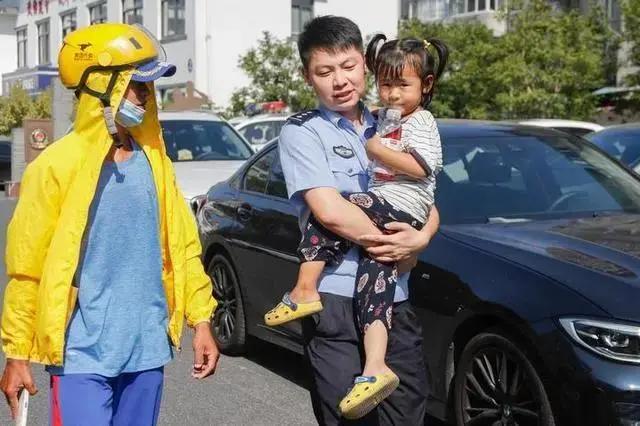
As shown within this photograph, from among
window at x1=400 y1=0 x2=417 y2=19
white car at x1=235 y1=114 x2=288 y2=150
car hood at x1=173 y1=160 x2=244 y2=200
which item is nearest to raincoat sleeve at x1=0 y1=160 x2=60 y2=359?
car hood at x1=173 y1=160 x2=244 y2=200

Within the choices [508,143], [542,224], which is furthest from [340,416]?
[508,143]

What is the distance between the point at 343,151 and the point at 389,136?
16cm

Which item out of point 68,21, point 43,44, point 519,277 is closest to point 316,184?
point 519,277

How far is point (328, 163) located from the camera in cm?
304

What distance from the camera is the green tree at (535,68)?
24.7 metres

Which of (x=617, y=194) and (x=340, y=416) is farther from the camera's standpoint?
(x=617, y=194)

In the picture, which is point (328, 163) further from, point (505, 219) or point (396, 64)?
point (505, 219)

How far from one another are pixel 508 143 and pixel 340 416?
281 centimetres

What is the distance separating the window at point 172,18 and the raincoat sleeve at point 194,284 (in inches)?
1296

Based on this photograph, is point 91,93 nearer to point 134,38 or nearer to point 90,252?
point 134,38

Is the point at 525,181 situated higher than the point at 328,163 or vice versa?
the point at 328,163

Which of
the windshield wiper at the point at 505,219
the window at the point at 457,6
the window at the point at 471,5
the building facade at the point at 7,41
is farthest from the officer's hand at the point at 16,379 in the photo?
the building facade at the point at 7,41

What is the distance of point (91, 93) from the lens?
2926mm

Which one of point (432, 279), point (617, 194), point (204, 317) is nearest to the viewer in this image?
point (204, 317)
